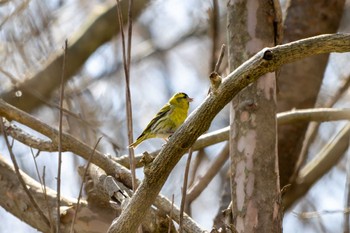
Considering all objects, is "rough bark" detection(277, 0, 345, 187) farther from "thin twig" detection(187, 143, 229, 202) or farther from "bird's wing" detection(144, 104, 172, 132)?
"bird's wing" detection(144, 104, 172, 132)

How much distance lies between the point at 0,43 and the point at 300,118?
3614 millimetres

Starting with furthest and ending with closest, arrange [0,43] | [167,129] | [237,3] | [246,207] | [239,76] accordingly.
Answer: [0,43]
[167,129]
[237,3]
[246,207]
[239,76]

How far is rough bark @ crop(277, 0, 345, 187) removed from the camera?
22.5 ft

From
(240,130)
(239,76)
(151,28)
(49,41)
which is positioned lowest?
(239,76)

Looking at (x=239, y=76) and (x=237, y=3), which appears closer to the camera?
(x=239, y=76)

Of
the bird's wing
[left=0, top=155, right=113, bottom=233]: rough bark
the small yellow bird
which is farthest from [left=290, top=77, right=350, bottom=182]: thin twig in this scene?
[left=0, top=155, right=113, bottom=233]: rough bark

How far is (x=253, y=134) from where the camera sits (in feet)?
14.0

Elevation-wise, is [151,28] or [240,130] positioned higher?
[151,28]

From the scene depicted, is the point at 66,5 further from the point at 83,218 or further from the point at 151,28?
the point at 83,218

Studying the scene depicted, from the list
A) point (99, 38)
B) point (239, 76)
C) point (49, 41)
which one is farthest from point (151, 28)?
point (239, 76)

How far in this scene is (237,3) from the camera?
15.0 ft

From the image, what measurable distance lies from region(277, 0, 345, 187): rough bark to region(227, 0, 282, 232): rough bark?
242 cm

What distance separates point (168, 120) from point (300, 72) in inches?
93.4

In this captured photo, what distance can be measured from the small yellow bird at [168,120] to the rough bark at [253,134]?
86 centimetres
